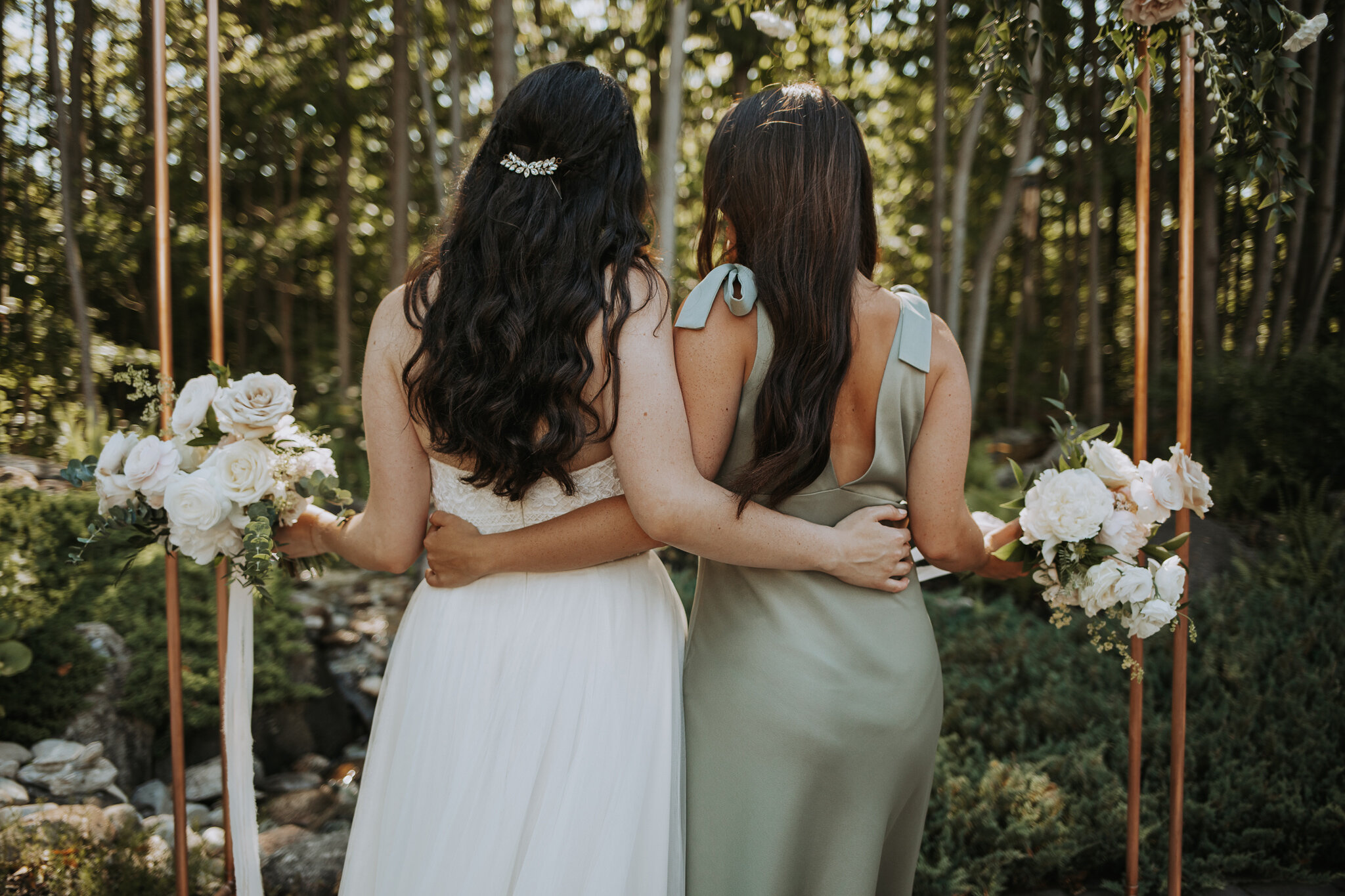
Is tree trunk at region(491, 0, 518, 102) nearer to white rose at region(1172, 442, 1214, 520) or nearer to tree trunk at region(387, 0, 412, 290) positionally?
tree trunk at region(387, 0, 412, 290)

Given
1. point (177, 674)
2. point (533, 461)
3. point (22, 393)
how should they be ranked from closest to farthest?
point (533, 461)
point (177, 674)
point (22, 393)

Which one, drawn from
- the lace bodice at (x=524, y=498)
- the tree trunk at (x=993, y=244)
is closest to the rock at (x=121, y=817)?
the lace bodice at (x=524, y=498)

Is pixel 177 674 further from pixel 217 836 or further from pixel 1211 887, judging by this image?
pixel 1211 887

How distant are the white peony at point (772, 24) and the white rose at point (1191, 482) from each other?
1.54 meters

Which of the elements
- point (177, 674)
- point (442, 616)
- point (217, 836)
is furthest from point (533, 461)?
point (217, 836)

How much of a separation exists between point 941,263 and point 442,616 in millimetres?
5195

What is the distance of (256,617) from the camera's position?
3.96 meters


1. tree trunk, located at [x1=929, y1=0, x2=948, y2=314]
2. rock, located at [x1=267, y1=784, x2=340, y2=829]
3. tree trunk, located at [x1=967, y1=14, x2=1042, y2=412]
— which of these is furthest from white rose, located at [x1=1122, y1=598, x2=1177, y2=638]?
tree trunk, located at [x1=929, y1=0, x2=948, y2=314]

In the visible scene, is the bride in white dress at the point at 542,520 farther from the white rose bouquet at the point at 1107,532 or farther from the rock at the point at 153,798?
the rock at the point at 153,798

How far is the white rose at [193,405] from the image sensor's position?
1.72 metres

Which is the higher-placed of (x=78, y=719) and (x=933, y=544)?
(x=933, y=544)

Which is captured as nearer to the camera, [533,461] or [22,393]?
[533,461]

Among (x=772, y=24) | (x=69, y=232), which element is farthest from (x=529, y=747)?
(x=69, y=232)

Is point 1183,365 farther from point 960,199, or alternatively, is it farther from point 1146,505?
point 960,199
